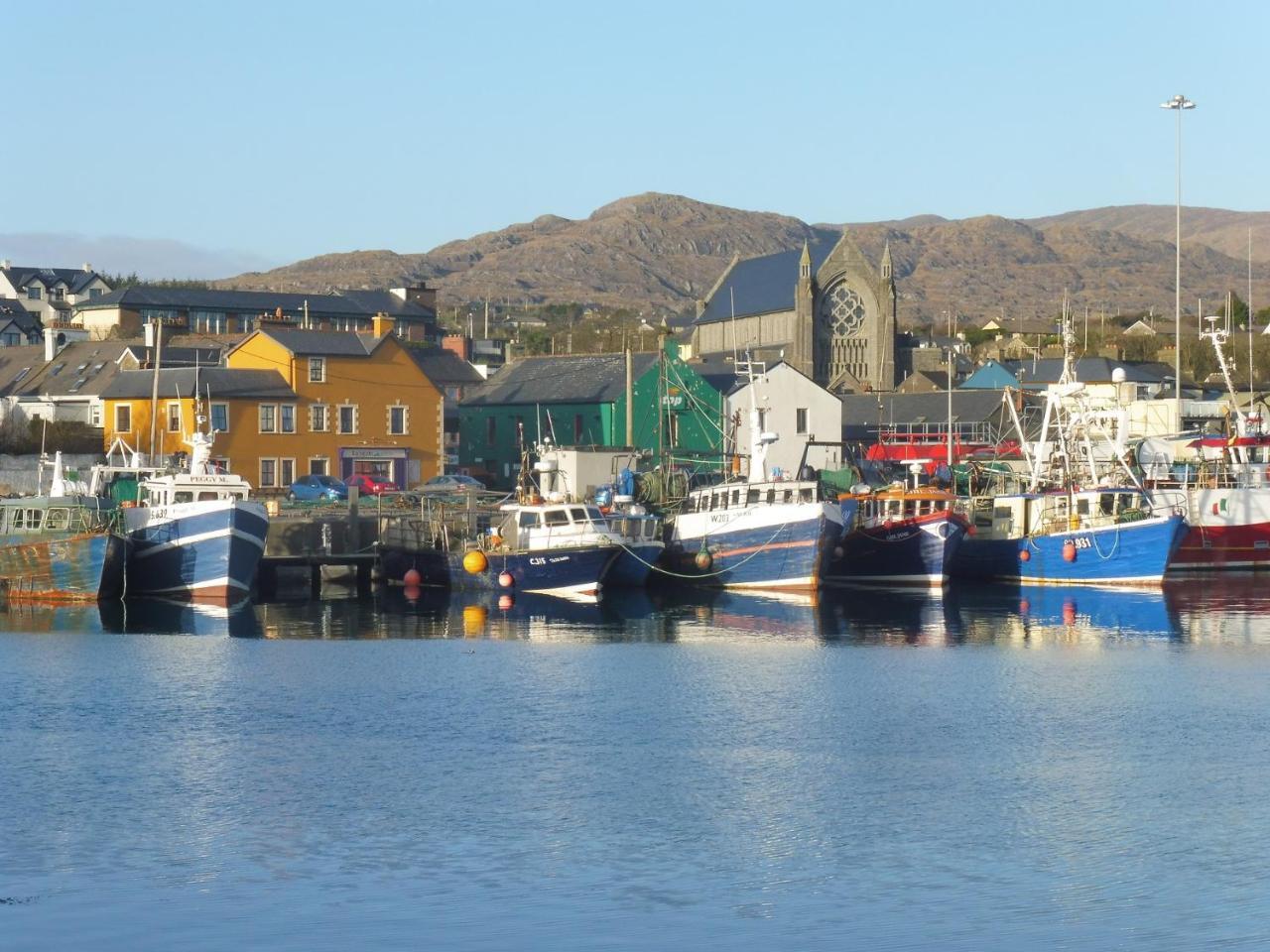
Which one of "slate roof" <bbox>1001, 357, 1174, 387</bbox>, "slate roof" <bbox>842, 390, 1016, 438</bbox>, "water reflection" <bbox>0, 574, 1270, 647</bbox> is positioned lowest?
"water reflection" <bbox>0, 574, 1270, 647</bbox>

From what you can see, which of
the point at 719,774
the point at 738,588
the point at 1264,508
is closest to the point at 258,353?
the point at 738,588

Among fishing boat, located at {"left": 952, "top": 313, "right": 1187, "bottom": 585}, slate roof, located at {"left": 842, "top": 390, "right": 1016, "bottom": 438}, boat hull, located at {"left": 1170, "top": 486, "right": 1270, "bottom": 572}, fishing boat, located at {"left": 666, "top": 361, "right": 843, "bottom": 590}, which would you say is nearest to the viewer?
fishing boat, located at {"left": 666, "top": 361, "right": 843, "bottom": 590}

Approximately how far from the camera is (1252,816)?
25.7 metres

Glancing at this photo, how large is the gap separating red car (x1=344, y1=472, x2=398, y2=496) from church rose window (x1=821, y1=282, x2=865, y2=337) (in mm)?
57659

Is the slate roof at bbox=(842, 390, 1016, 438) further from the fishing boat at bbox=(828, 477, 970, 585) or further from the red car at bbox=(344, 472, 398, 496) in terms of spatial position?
the fishing boat at bbox=(828, 477, 970, 585)

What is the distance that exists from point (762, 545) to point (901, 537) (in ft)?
17.4

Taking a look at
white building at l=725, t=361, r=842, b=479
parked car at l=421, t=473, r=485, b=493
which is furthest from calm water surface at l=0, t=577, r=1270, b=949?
white building at l=725, t=361, r=842, b=479

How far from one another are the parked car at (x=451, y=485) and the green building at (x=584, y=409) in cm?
337

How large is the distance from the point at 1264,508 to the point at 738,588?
2002 cm

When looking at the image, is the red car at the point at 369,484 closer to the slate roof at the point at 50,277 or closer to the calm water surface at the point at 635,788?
the calm water surface at the point at 635,788

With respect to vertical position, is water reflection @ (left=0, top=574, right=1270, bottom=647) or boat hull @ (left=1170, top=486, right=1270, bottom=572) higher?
boat hull @ (left=1170, top=486, right=1270, bottom=572)

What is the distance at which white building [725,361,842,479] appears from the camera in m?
81.6

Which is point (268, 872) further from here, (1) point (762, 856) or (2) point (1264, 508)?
(2) point (1264, 508)

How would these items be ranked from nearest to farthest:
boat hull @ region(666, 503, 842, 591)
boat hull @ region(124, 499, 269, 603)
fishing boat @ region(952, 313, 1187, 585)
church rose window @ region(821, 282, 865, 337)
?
boat hull @ region(124, 499, 269, 603)
boat hull @ region(666, 503, 842, 591)
fishing boat @ region(952, 313, 1187, 585)
church rose window @ region(821, 282, 865, 337)
